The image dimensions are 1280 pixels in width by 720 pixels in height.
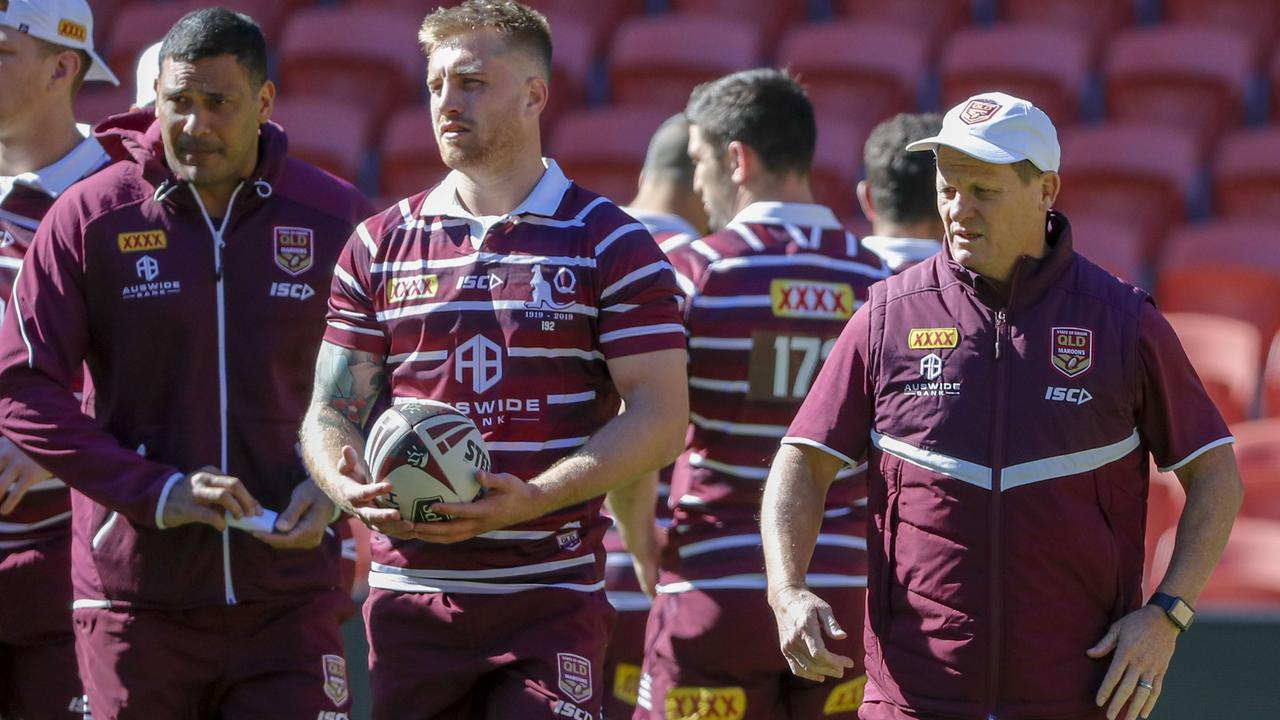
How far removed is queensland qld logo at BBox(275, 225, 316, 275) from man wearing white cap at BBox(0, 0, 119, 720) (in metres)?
0.94

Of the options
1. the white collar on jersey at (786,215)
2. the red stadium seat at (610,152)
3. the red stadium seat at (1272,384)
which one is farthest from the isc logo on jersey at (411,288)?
the red stadium seat at (610,152)

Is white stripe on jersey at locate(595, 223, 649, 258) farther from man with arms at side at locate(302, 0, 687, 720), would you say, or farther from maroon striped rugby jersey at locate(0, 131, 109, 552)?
maroon striped rugby jersey at locate(0, 131, 109, 552)

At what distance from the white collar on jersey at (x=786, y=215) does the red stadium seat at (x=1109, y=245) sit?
4.03 metres

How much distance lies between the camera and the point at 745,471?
5160mm

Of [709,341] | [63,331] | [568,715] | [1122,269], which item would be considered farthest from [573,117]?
[568,715]

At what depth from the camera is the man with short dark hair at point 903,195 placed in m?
5.67

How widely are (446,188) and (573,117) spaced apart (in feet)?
21.1

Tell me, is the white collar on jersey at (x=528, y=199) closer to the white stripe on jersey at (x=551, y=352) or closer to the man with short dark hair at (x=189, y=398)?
the white stripe on jersey at (x=551, y=352)

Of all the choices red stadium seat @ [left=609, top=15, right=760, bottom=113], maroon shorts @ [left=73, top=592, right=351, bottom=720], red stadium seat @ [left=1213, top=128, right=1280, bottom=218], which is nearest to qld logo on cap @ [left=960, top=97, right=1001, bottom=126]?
maroon shorts @ [left=73, top=592, right=351, bottom=720]

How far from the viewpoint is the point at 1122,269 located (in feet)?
30.2

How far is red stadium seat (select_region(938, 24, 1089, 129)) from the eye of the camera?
34.4 feet

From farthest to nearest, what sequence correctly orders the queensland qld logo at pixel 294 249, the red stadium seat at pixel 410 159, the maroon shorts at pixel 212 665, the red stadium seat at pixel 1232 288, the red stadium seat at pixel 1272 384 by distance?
the red stadium seat at pixel 410 159 → the red stadium seat at pixel 1232 288 → the red stadium seat at pixel 1272 384 → the queensland qld logo at pixel 294 249 → the maroon shorts at pixel 212 665

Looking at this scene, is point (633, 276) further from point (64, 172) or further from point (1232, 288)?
point (1232, 288)

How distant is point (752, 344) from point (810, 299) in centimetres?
22
